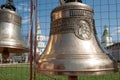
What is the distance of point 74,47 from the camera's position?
1915 mm

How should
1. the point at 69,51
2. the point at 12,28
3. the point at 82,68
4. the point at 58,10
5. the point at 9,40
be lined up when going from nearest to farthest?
the point at 82,68
the point at 69,51
the point at 58,10
the point at 9,40
the point at 12,28

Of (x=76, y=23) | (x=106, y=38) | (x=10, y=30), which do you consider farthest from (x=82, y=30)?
(x=106, y=38)

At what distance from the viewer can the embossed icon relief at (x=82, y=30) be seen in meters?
1.96

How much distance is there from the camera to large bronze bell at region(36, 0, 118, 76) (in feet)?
5.80

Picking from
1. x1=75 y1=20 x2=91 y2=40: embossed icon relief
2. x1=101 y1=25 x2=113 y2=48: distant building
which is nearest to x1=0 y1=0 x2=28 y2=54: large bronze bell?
x1=75 y1=20 x2=91 y2=40: embossed icon relief

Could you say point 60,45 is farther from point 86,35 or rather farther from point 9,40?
point 9,40

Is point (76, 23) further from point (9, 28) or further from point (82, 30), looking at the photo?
point (9, 28)

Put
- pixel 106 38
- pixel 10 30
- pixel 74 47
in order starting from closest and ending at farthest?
pixel 74 47 < pixel 10 30 < pixel 106 38

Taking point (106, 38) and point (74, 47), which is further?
point (106, 38)

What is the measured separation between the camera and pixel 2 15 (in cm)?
256

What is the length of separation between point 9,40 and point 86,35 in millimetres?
854

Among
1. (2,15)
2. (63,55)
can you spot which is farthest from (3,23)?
(63,55)

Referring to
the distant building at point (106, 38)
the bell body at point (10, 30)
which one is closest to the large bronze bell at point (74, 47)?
the bell body at point (10, 30)

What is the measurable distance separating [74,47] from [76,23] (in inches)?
7.8
